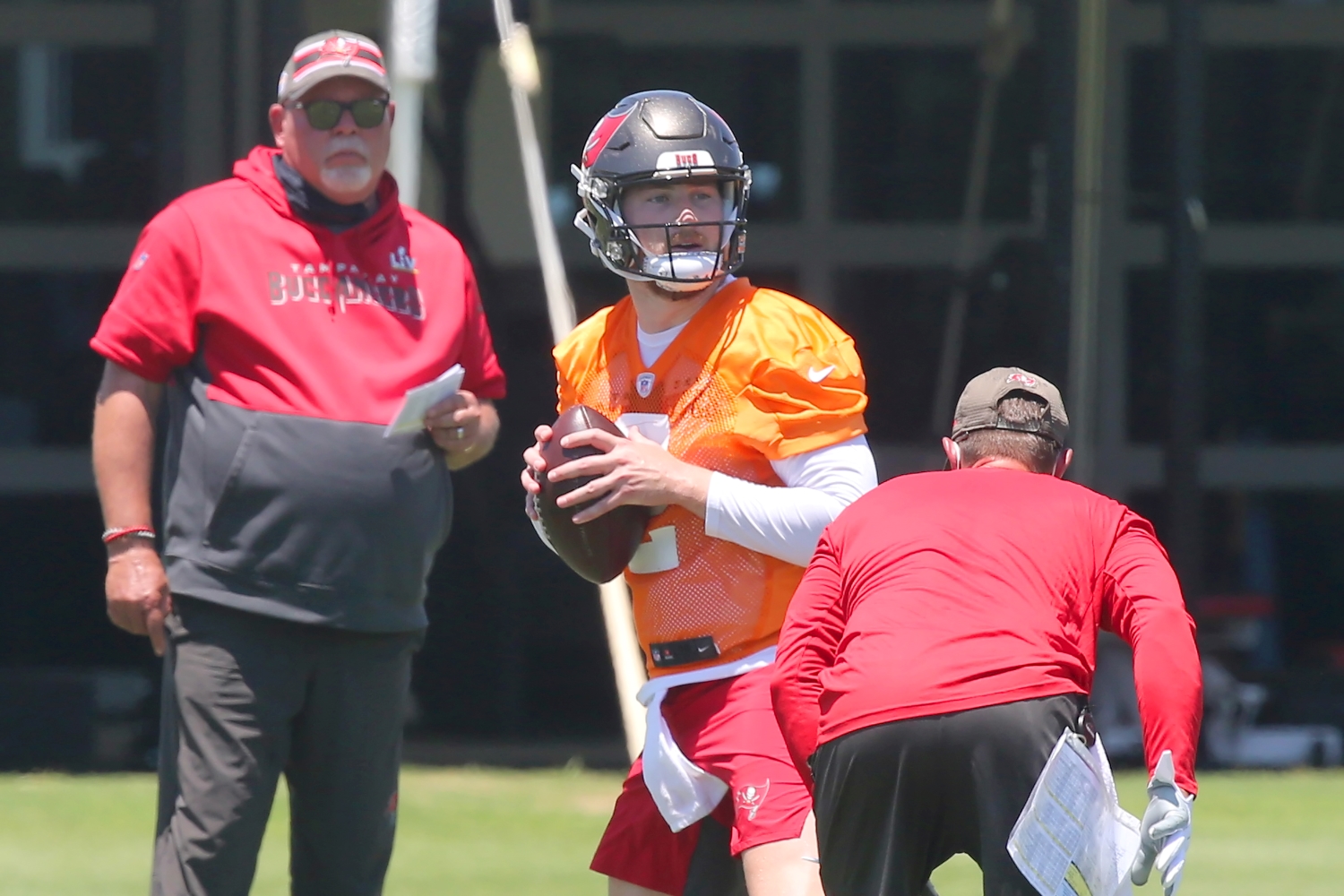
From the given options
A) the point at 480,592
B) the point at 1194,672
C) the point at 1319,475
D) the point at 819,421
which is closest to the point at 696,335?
the point at 819,421

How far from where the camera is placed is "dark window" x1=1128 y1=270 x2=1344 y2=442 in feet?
31.8

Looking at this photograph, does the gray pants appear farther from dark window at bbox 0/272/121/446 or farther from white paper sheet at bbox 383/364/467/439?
dark window at bbox 0/272/121/446

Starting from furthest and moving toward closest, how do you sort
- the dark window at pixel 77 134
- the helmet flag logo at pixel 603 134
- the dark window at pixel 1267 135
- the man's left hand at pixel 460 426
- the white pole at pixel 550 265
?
1. the dark window at pixel 1267 135
2. the dark window at pixel 77 134
3. the white pole at pixel 550 265
4. the man's left hand at pixel 460 426
5. the helmet flag logo at pixel 603 134

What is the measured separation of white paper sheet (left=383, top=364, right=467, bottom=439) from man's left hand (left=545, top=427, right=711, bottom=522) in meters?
0.58

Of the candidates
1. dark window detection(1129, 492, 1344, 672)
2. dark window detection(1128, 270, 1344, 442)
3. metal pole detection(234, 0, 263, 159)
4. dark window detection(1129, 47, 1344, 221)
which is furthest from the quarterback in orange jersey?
dark window detection(1128, 270, 1344, 442)

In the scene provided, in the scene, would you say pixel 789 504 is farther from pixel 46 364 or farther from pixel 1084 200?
pixel 46 364

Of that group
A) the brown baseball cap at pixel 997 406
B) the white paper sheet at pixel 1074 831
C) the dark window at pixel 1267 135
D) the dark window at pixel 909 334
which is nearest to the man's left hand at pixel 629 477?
the brown baseball cap at pixel 997 406

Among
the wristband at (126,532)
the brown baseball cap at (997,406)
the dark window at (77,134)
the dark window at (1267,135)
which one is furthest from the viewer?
the dark window at (1267,135)

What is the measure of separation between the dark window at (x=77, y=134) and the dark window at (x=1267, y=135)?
470 cm

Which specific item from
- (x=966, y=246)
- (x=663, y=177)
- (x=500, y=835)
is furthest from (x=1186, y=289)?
(x=663, y=177)

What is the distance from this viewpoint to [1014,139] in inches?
362

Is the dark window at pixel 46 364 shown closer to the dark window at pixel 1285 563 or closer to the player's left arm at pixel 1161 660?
the dark window at pixel 1285 563

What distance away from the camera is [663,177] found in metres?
3.54

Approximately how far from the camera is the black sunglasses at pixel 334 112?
4117 millimetres
